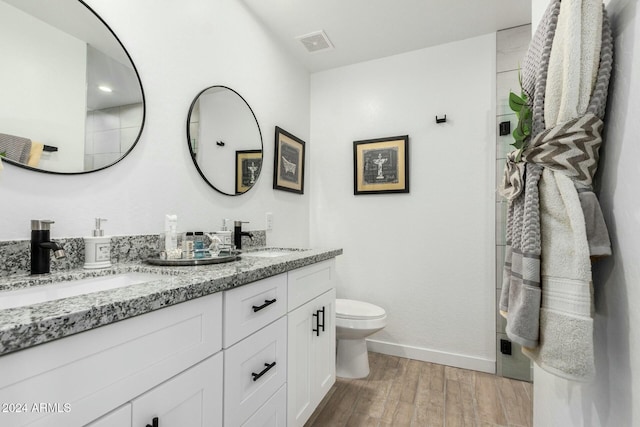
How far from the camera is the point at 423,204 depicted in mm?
2369

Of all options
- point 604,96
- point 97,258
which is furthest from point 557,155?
point 97,258

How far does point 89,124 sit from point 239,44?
1.14 m

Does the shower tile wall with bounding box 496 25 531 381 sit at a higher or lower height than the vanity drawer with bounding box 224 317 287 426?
higher

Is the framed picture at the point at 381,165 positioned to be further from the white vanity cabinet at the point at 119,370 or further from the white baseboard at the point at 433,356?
the white vanity cabinet at the point at 119,370

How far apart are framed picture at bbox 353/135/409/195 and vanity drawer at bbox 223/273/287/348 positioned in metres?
1.49

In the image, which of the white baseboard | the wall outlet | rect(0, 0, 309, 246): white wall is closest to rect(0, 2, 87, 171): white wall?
rect(0, 0, 309, 246): white wall

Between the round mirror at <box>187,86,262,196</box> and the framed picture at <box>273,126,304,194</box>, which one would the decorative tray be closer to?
the round mirror at <box>187,86,262,196</box>

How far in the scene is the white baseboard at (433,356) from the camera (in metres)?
2.15

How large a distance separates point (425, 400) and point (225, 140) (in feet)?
6.50

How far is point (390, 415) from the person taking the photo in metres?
1.67

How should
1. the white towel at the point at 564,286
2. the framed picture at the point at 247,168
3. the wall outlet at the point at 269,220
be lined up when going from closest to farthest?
the white towel at the point at 564,286
the framed picture at the point at 247,168
the wall outlet at the point at 269,220

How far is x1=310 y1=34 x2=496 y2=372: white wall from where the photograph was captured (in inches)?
86.5

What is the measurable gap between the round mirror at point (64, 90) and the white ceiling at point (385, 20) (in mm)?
1139

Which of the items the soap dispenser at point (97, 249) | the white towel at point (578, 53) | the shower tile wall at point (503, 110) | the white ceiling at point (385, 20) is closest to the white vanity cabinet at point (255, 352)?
the soap dispenser at point (97, 249)
